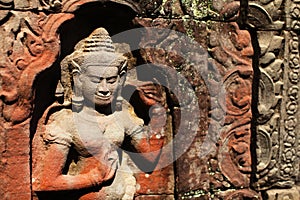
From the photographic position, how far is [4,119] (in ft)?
8.71

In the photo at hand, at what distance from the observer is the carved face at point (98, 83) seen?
2852 millimetres

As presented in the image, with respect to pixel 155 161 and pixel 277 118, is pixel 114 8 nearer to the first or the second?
pixel 155 161

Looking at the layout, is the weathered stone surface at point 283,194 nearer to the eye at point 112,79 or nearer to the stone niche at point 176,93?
the stone niche at point 176,93

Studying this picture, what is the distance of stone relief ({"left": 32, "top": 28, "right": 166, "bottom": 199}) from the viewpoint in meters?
2.84

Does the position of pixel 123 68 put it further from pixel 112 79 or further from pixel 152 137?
pixel 152 137

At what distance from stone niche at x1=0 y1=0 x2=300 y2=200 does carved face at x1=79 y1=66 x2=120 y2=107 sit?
97 mm

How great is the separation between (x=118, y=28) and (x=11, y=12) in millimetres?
588

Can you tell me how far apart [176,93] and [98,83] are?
43 cm

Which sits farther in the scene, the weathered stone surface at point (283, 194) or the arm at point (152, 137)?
the weathered stone surface at point (283, 194)

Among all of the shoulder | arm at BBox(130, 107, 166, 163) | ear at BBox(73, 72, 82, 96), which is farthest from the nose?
arm at BBox(130, 107, 166, 163)

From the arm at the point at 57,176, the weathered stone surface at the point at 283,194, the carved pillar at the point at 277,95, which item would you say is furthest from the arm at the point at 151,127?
the weathered stone surface at the point at 283,194

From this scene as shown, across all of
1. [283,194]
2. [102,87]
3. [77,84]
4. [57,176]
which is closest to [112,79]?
[102,87]

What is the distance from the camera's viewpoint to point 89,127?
291 centimetres

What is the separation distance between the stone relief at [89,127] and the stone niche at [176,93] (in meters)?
0.01
